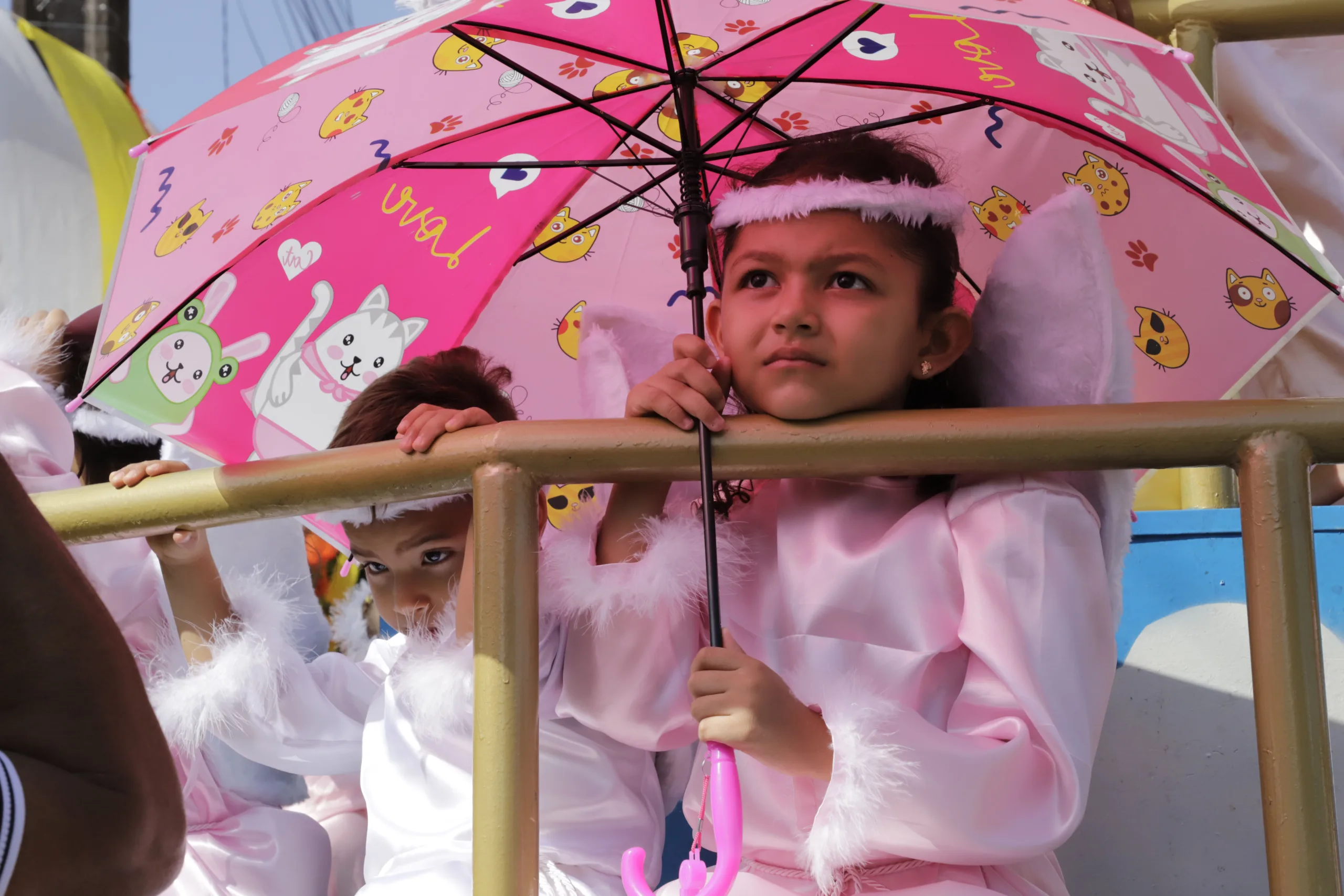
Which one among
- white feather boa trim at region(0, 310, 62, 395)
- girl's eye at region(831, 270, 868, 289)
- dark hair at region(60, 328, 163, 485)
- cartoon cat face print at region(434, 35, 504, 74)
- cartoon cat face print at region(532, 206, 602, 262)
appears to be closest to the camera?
girl's eye at region(831, 270, 868, 289)

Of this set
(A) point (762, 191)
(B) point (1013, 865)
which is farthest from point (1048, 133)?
(B) point (1013, 865)

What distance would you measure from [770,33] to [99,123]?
567 cm

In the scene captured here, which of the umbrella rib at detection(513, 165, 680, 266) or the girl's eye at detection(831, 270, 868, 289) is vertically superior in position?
the girl's eye at detection(831, 270, 868, 289)

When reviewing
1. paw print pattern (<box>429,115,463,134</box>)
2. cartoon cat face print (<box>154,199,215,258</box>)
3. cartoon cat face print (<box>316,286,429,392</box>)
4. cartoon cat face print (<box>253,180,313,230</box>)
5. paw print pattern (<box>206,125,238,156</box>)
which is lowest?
cartoon cat face print (<box>316,286,429,392</box>)

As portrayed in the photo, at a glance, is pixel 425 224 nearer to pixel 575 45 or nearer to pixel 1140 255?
pixel 575 45

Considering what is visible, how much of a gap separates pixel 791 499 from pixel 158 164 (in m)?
1.10

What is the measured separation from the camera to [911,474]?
4.35 feet

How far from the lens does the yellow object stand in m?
6.45

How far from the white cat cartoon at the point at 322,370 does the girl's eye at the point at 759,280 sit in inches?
26.8

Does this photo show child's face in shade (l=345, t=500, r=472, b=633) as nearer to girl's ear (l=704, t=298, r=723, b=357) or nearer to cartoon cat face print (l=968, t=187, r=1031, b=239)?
girl's ear (l=704, t=298, r=723, b=357)

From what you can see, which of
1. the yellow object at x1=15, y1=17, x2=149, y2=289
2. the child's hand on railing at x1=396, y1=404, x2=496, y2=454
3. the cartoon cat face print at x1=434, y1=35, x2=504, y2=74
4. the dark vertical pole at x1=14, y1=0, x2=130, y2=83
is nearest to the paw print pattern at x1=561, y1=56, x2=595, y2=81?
the cartoon cat face print at x1=434, y1=35, x2=504, y2=74

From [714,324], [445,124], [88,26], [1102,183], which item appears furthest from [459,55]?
[88,26]

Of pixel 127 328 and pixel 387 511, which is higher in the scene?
pixel 127 328

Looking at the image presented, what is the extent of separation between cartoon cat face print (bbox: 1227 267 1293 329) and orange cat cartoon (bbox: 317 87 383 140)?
4.59ft
